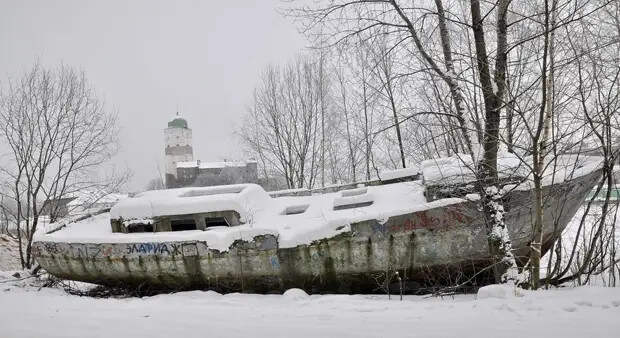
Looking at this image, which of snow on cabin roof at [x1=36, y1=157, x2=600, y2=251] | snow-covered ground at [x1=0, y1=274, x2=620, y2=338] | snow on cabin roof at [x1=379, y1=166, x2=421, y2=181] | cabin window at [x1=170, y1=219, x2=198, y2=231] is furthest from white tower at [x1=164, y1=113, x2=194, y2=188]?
snow-covered ground at [x1=0, y1=274, x2=620, y2=338]

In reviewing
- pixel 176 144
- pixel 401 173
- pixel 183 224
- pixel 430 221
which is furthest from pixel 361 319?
pixel 176 144

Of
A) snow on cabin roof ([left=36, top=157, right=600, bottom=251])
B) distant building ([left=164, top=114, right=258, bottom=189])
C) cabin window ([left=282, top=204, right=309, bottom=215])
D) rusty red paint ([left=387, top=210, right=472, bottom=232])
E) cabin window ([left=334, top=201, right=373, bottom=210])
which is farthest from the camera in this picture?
distant building ([left=164, top=114, right=258, bottom=189])

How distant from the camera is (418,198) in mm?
7797

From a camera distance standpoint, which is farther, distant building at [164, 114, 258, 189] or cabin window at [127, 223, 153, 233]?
distant building at [164, 114, 258, 189]

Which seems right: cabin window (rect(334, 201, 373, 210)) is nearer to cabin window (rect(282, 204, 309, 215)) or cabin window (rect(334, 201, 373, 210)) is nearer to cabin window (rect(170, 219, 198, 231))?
cabin window (rect(282, 204, 309, 215))

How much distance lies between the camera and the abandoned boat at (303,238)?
22.6 feet

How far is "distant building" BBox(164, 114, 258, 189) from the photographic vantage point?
3694 centimetres

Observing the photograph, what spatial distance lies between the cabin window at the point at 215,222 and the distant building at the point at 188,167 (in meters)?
25.5

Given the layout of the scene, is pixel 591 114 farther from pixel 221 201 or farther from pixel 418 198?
pixel 221 201

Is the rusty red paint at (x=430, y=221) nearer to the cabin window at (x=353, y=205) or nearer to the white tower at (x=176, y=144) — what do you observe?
the cabin window at (x=353, y=205)

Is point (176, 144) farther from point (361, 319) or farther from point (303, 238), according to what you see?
point (361, 319)

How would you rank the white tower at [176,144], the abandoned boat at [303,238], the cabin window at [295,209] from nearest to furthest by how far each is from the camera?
the abandoned boat at [303,238]
the cabin window at [295,209]
the white tower at [176,144]

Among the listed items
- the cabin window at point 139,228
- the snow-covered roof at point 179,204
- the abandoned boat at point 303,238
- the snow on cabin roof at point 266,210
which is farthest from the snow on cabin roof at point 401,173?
the cabin window at point 139,228

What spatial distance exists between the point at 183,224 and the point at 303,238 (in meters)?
3.32
